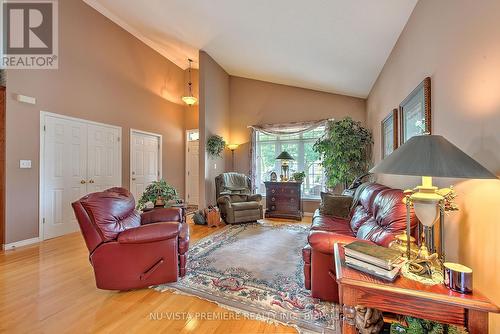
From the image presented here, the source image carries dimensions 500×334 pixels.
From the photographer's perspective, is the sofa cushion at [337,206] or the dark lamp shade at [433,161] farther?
the sofa cushion at [337,206]

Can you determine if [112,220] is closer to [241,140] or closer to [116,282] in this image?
[116,282]

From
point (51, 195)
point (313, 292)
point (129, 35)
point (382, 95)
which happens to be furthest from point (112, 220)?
point (129, 35)

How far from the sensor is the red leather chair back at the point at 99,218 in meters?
1.98

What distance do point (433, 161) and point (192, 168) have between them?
626 centimetres

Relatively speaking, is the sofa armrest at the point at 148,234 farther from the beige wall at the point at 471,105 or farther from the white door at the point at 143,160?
the white door at the point at 143,160

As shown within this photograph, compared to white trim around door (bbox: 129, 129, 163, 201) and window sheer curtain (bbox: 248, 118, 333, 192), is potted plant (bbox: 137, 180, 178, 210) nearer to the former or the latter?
white trim around door (bbox: 129, 129, 163, 201)

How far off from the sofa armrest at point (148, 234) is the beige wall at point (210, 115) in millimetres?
2962

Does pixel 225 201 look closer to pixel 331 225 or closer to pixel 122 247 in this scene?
pixel 331 225

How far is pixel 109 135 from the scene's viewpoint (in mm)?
4656

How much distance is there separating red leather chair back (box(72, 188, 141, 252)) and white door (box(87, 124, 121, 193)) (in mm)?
2623

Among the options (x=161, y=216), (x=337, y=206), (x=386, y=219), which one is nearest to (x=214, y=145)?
(x=161, y=216)

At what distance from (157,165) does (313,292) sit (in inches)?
199

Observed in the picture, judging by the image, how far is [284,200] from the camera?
5.02m

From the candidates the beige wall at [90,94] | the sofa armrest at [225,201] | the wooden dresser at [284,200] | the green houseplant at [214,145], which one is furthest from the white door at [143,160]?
the wooden dresser at [284,200]
